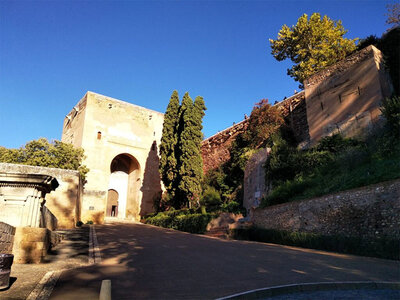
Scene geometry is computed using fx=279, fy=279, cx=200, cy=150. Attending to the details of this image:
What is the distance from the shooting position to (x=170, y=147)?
78.6ft

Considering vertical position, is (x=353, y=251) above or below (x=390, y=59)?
below

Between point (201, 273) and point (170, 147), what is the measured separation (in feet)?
61.3

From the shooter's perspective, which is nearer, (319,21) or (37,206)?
(37,206)

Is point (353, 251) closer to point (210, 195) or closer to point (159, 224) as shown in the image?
point (210, 195)

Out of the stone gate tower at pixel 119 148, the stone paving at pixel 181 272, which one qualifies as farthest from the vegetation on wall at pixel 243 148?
the stone paving at pixel 181 272

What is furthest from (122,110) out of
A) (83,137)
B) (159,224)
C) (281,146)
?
(281,146)

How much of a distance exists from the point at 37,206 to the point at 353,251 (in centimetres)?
905

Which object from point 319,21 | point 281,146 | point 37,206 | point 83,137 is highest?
point 319,21

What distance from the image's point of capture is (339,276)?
17.7ft

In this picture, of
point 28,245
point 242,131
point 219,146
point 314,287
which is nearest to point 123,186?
point 219,146

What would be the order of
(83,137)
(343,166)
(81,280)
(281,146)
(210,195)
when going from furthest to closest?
(83,137) < (210,195) < (281,146) < (343,166) < (81,280)

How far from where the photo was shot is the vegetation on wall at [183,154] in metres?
21.1

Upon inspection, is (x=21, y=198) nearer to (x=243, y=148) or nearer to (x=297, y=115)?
(x=243, y=148)

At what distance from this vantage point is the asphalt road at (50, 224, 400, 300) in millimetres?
4406
